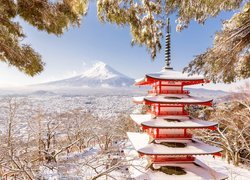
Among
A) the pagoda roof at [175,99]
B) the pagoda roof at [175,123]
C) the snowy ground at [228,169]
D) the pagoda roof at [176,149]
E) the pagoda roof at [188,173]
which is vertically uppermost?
the pagoda roof at [175,99]

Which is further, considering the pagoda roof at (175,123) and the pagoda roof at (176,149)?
the pagoda roof at (175,123)

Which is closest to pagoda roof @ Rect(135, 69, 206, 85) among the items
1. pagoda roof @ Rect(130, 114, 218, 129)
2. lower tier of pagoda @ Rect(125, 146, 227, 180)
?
pagoda roof @ Rect(130, 114, 218, 129)

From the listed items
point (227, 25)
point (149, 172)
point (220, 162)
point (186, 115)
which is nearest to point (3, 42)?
point (227, 25)

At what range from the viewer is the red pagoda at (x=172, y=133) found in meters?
8.79

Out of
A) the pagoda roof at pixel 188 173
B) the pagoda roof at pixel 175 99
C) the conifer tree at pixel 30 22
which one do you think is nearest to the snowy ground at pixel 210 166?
the pagoda roof at pixel 188 173

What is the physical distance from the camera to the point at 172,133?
950cm

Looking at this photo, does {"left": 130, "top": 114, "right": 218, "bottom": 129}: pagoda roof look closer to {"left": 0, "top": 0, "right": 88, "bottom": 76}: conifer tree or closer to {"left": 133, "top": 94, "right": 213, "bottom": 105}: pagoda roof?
{"left": 133, "top": 94, "right": 213, "bottom": 105}: pagoda roof

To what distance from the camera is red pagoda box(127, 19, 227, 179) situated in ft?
28.8

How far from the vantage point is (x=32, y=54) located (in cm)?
372

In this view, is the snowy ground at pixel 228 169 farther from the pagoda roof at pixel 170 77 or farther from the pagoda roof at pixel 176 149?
the pagoda roof at pixel 170 77

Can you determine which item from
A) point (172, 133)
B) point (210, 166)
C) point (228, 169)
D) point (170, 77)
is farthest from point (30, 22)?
point (210, 166)

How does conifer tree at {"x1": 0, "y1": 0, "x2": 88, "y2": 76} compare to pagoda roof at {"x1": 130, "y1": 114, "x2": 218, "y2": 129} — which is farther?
pagoda roof at {"x1": 130, "y1": 114, "x2": 218, "y2": 129}

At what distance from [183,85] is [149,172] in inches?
149

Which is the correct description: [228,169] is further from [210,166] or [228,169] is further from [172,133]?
[172,133]
